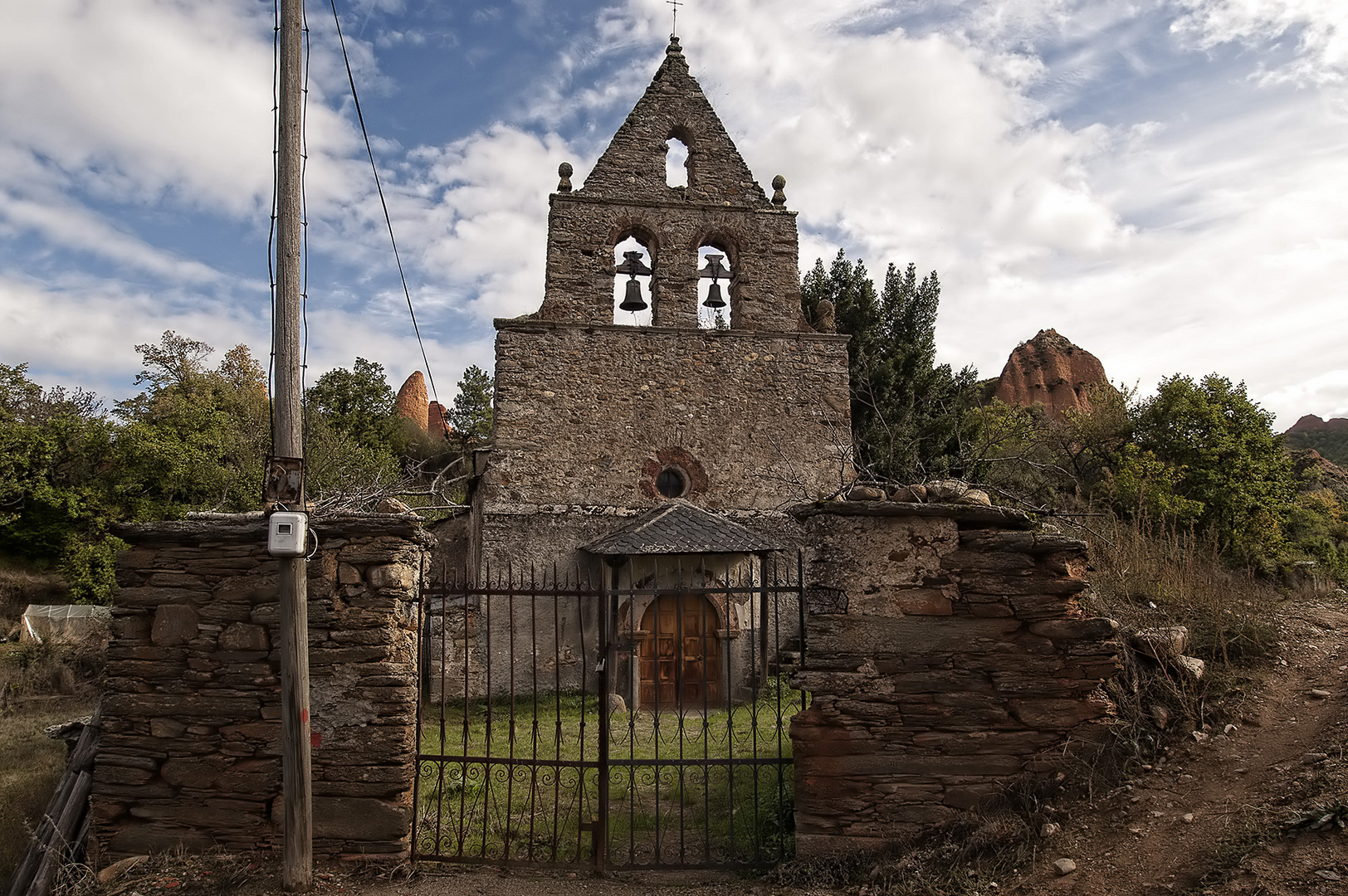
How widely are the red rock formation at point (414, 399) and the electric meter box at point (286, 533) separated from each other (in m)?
41.2

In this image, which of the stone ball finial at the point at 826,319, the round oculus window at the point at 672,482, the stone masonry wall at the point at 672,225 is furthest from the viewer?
the stone ball finial at the point at 826,319

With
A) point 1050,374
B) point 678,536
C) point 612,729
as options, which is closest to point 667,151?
point 678,536

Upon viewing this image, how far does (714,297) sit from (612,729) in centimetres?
→ 714

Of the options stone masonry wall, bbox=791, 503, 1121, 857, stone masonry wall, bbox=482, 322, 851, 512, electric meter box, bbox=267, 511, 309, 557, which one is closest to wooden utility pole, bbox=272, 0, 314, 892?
electric meter box, bbox=267, 511, 309, 557

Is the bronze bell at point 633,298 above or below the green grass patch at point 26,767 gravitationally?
above

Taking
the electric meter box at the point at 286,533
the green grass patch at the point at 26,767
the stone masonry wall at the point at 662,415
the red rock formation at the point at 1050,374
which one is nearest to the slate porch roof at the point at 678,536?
the stone masonry wall at the point at 662,415

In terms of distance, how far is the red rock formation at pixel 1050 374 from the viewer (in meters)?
39.6

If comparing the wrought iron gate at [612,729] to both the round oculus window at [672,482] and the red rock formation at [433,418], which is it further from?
the red rock formation at [433,418]

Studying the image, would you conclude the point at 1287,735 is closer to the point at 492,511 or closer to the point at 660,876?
the point at 660,876

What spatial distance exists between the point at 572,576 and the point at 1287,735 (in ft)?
28.1

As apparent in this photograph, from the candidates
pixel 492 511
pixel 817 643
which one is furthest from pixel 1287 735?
pixel 492 511

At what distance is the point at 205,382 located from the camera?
89.2 feet

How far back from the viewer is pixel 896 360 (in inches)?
818

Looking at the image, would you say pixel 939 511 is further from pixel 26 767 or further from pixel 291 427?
pixel 26 767
